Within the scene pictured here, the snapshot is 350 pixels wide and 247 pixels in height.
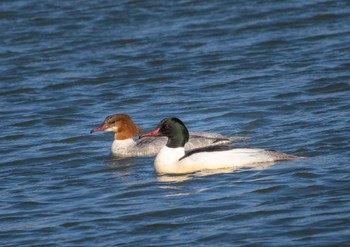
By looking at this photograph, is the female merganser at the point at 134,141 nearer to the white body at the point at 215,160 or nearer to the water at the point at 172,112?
the water at the point at 172,112

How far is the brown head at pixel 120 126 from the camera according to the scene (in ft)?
53.9

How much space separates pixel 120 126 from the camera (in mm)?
16609

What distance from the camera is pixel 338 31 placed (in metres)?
23.8

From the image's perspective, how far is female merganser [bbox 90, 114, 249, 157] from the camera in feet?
51.8

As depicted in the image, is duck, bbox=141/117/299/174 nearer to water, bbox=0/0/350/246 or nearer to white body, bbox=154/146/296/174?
white body, bbox=154/146/296/174

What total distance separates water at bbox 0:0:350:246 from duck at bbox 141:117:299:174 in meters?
0.17

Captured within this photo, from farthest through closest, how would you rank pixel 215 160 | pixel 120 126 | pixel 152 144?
pixel 120 126 < pixel 152 144 < pixel 215 160

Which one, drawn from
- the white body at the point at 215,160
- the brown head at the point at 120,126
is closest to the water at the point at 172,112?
the white body at the point at 215,160

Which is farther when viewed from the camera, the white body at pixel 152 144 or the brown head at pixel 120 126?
the brown head at pixel 120 126

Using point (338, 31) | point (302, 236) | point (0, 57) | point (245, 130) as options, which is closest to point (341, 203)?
point (302, 236)

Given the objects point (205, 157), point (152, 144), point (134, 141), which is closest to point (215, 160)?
point (205, 157)

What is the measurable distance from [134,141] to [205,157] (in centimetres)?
279

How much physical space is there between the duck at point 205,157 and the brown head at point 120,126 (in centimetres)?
220

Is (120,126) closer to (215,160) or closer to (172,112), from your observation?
(172,112)
